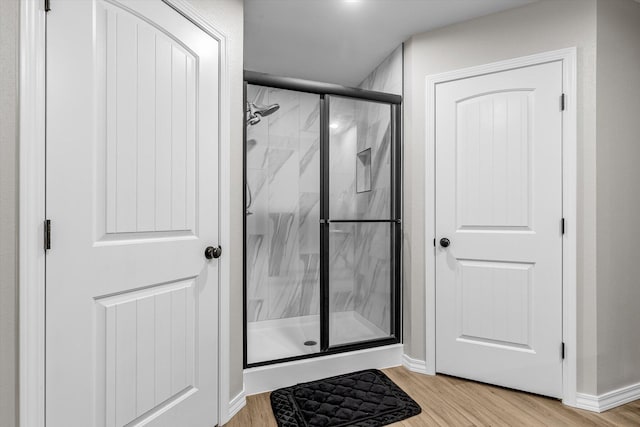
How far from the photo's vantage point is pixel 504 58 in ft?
7.20

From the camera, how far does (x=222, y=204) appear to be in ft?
5.86

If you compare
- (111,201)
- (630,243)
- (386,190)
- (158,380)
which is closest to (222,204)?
(111,201)

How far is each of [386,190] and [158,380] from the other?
1.90m

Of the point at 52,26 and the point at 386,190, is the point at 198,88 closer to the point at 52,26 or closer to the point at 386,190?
the point at 52,26

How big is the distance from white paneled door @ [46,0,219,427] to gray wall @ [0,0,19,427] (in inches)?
3.9

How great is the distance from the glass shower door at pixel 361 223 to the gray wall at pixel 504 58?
0.49 ft

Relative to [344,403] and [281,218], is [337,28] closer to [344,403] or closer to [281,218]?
[281,218]

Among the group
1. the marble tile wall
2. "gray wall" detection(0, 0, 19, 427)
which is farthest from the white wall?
"gray wall" detection(0, 0, 19, 427)

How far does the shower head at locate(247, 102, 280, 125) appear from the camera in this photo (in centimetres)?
279

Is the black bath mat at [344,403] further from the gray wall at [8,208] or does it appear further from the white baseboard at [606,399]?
the gray wall at [8,208]

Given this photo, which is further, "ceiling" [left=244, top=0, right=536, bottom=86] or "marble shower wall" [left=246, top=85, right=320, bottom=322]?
"marble shower wall" [left=246, top=85, right=320, bottom=322]

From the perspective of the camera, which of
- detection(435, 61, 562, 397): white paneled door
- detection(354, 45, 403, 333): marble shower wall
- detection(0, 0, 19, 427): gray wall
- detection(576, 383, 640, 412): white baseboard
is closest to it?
detection(0, 0, 19, 427): gray wall

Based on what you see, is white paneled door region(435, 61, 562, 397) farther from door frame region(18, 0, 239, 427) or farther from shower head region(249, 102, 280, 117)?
door frame region(18, 0, 239, 427)

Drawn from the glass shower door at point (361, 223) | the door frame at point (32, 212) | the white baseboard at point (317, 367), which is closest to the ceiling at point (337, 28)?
the glass shower door at point (361, 223)
